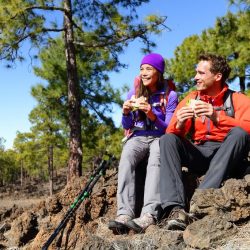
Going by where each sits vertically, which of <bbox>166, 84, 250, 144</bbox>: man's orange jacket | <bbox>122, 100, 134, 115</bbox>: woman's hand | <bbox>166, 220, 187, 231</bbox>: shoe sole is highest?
<bbox>122, 100, 134, 115</bbox>: woman's hand

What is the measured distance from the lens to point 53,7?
10.2 meters

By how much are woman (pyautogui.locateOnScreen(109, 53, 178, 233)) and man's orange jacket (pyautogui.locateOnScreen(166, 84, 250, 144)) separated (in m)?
0.32

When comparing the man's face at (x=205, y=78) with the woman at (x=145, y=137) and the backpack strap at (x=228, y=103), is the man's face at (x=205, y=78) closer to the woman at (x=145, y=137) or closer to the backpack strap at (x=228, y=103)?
the backpack strap at (x=228, y=103)

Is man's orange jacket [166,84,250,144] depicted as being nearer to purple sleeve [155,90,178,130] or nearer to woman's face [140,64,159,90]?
purple sleeve [155,90,178,130]

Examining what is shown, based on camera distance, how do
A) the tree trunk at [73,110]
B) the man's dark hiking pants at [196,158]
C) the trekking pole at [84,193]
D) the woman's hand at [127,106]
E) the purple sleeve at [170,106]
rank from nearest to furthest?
the man's dark hiking pants at [196,158] → the woman's hand at [127,106] → the purple sleeve at [170,106] → the trekking pole at [84,193] → the tree trunk at [73,110]

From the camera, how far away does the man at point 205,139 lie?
332 centimetres

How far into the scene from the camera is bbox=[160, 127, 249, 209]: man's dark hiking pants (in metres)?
3.32

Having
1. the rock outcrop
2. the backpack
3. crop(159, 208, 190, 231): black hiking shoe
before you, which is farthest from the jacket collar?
crop(159, 208, 190, 231): black hiking shoe

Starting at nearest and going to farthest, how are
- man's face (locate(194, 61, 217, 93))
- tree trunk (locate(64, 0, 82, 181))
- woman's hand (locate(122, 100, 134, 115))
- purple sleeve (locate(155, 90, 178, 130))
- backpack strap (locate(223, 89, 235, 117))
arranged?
backpack strap (locate(223, 89, 235, 117)) < man's face (locate(194, 61, 217, 93)) < woman's hand (locate(122, 100, 134, 115)) < purple sleeve (locate(155, 90, 178, 130)) < tree trunk (locate(64, 0, 82, 181))

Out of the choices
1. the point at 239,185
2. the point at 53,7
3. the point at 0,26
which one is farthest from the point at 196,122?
the point at 53,7

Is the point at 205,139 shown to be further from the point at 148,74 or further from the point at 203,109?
the point at 148,74

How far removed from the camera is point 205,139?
12.6 feet

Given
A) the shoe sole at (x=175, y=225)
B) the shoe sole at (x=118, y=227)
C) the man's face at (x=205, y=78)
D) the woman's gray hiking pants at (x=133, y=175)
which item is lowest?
the shoe sole at (x=118, y=227)

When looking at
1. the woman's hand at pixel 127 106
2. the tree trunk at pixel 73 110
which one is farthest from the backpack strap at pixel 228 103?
the tree trunk at pixel 73 110
